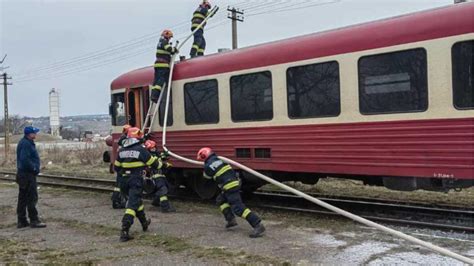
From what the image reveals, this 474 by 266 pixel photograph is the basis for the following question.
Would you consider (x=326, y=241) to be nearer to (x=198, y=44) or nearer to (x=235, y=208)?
(x=235, y=208)

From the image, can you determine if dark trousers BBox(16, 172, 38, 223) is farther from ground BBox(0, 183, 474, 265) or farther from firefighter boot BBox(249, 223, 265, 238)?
firefighter boot BBox(249, 223, 265, 238)

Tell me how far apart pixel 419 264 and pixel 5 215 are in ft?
25.6

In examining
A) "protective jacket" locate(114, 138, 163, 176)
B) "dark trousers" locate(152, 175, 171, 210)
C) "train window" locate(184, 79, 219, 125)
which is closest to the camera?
"protective jacket" locate(114, 138, 163, 176)

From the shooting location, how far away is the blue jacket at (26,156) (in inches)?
336

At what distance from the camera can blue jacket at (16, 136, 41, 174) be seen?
28.0 ft

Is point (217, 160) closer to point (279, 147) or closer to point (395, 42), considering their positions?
point (279, 147)

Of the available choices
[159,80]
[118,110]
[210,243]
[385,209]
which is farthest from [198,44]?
[210,243]

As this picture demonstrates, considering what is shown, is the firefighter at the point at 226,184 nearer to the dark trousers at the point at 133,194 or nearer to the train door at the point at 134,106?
the dark trousers at the point at 133,194

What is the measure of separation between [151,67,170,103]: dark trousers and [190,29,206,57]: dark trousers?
1059mm

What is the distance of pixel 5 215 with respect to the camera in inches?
405

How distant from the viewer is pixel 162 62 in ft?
36.4

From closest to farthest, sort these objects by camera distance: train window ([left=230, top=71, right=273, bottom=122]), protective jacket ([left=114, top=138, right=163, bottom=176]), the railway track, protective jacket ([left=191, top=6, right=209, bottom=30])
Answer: protective jacket ([left=114, top=138, right=163, bottom=176])
the railway track
train window ([left=230, top=71, right=273, bottom=122])
protective jacket ([left=191, top=6, right=209, bottom=30])

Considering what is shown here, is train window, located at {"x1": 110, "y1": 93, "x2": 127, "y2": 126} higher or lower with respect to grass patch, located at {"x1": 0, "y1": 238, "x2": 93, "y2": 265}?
higher

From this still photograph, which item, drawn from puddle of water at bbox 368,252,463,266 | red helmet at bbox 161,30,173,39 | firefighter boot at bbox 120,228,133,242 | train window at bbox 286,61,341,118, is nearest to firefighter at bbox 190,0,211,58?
red helmet at bbox 161,30,173,39
